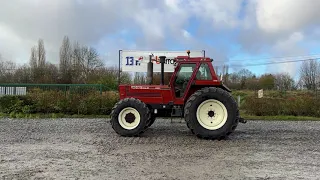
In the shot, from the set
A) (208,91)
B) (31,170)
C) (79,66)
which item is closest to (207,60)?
(208,91)

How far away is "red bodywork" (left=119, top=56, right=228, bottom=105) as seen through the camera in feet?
34.1

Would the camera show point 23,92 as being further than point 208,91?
Yes

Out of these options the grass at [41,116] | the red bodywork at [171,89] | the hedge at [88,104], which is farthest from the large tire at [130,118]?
the hedge at [88,104]

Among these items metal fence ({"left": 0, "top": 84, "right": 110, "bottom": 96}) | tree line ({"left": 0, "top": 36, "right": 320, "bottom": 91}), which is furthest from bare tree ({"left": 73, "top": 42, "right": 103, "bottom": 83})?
metal fence ({"left": 0, "top": 84, "right": 110, "bottom": 96})

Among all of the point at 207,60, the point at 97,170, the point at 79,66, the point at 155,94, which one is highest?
the point at 79,66

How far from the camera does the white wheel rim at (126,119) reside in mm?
10320

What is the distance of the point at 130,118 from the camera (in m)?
10.4

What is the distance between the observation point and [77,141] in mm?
9477

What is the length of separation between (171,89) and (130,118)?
161 cm

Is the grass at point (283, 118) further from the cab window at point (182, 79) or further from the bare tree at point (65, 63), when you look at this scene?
the bare tree at point (65, 63)

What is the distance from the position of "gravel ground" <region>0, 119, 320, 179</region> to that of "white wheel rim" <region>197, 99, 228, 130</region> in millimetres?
629

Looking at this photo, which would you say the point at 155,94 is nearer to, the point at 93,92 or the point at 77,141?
the point at 77,141

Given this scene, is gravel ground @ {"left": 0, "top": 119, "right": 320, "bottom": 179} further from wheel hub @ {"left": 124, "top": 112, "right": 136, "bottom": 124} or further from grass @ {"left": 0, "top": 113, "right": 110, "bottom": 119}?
grass @ {"left": 0, "top": 113, "right": 110, "bottom": 119}

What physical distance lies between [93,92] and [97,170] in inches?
508
